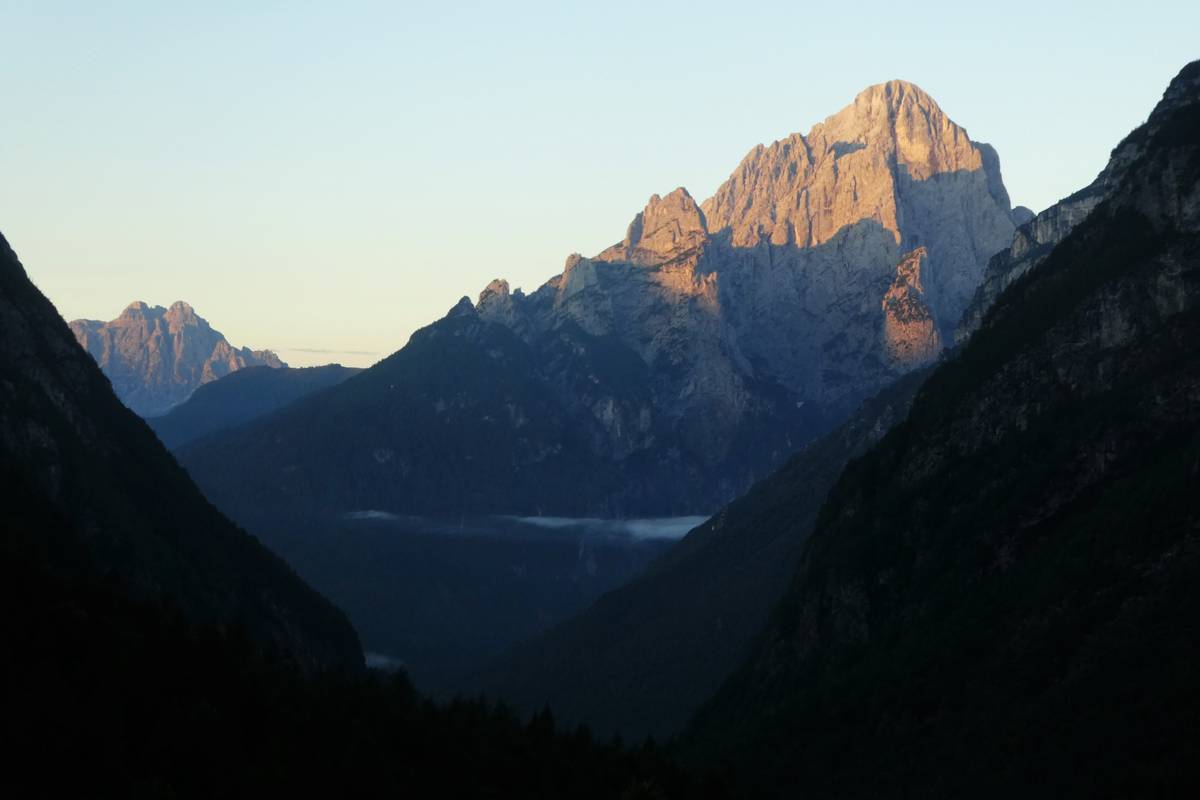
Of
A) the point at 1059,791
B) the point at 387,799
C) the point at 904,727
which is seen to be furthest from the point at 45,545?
the point at 1059,791

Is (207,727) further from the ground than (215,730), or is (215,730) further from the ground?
(207,727)

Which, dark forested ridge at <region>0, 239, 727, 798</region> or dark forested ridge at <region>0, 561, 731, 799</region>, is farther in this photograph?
dark forested ridge at <region>0, 239, 727, 798</region>

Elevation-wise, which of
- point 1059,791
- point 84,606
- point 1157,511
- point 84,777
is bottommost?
point 1059,791

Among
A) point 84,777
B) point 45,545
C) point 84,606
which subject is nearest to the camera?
point 84,777

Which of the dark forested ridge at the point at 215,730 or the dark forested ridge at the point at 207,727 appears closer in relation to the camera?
the dark forested ridge at the point at 215,730

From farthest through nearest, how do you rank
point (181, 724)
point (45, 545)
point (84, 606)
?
point (45, 545)
point (84, 606)
point (181, 724)

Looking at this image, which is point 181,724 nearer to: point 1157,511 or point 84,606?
point 84,606

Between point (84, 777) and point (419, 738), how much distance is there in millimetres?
48492

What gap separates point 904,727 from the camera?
7790 inches

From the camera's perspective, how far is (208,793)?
131125 mm

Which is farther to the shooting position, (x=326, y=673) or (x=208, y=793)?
(x=326, y=673)

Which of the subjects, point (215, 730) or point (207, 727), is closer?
point (207, 727)

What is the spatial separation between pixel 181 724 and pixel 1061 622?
98.5 meters

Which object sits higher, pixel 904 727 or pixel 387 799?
pixel 387 799
